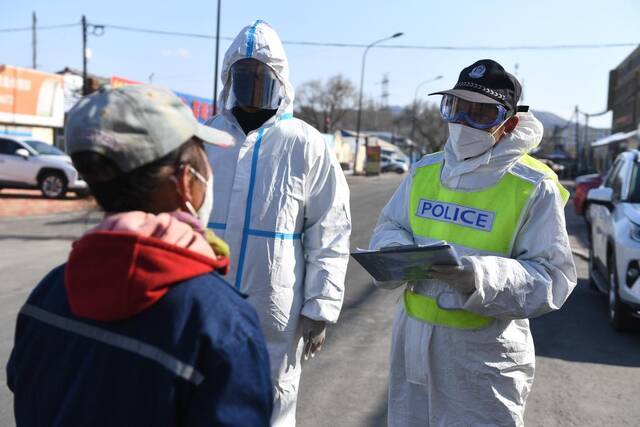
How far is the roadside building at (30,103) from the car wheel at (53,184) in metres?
7.17

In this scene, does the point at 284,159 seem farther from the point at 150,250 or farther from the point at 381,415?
the point at 381,415

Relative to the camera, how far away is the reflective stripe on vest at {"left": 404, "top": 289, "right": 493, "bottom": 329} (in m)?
2.55

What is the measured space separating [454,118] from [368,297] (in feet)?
17.1

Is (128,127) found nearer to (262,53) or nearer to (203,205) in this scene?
(203,205)

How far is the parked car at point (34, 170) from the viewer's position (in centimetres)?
1869

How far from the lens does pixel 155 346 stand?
124cm

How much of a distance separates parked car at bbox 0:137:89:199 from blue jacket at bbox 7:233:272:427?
731 inches

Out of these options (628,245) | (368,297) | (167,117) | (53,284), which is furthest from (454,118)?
(368,297)

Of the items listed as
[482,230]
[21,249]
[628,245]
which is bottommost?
[21,249]

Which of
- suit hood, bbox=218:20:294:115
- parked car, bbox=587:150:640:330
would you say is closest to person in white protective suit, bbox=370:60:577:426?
suit hood, bbox=218:20:294:115

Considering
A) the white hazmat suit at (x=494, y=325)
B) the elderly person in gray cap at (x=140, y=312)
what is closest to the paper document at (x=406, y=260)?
the white hazmat suit at (x=494, y=325)

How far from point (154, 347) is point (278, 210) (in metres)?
1.63

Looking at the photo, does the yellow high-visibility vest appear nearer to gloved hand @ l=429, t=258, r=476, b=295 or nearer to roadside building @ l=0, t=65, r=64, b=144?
gloved hand @ l=429, t=258, r=476, b=295

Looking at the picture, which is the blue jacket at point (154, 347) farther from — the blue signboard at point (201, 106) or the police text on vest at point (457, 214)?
the blue signboard at point (201, 106)
